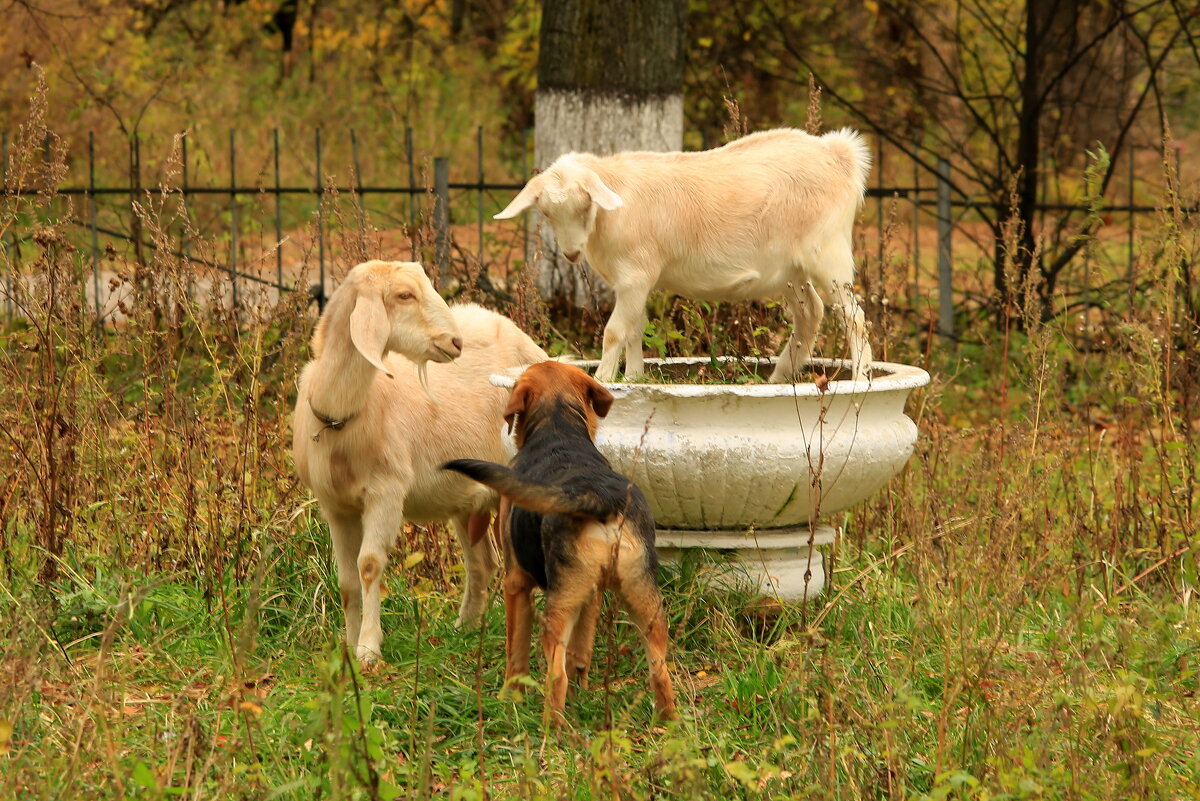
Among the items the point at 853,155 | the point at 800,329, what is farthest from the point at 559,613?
the point at 853,155

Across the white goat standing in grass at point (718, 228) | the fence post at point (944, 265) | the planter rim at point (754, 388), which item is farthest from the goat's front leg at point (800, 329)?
the fence post at point (944, 265)

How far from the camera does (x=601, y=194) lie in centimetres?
389

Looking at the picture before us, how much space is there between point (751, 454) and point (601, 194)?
912 mm

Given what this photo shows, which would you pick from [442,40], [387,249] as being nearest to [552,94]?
[387,249]

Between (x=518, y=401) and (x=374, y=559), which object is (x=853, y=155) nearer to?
(x=518, y=401)

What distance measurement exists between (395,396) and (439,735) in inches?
46.5

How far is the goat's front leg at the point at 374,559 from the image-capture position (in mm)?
4109

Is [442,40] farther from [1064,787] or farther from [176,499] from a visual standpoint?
[1064,787]

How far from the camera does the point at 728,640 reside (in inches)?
165

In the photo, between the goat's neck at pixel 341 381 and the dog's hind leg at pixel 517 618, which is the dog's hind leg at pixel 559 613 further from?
the goat's neck at pixel 341 381

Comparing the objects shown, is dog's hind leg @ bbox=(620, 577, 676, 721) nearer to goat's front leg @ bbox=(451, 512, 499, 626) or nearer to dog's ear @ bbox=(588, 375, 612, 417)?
dog's ear @ bbox=(588, 375, 612, 417)

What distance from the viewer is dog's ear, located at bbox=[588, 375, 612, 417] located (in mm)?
3785

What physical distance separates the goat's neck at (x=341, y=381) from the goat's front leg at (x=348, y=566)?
394mm

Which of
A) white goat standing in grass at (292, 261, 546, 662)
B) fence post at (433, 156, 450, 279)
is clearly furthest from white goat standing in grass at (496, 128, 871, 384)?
fence post at (433, 156, 450, 279)
